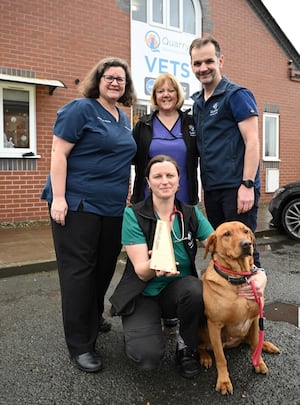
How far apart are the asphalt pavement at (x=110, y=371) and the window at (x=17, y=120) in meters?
4.34

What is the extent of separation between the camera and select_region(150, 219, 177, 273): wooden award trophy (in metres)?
2.37

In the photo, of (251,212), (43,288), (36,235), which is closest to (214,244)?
(251,212)

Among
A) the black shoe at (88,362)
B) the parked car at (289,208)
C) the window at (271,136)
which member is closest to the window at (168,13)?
the window at (271,136)

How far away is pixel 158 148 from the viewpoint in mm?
3170

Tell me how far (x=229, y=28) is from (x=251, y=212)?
30.5ft

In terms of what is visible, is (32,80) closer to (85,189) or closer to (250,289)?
(85,189)

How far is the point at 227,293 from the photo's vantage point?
251cm

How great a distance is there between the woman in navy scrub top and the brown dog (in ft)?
2.67

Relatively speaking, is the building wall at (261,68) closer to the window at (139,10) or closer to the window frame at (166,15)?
the window frame at (166,15)

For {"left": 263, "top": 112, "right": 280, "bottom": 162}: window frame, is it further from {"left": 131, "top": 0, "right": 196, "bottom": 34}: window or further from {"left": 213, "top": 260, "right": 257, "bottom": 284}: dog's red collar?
{"left": 213, "top": 260, "right": 257, "bottom": 284}: dog's red collar

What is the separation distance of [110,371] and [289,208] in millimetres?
5348

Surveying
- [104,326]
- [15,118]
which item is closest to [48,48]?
[15,118]

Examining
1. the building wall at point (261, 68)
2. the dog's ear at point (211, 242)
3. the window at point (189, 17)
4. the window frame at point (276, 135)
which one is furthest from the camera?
the window frame at point (276, 135)

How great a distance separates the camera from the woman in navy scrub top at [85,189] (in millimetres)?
2729
